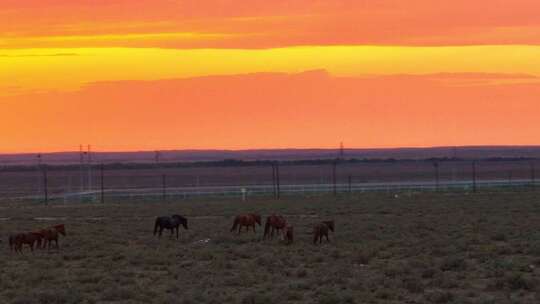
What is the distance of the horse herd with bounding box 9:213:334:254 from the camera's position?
101 feet

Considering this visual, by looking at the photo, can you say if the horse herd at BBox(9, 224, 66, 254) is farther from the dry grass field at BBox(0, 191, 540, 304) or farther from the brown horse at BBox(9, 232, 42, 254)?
the dry grass field at BBox(0, 191, 540, 304)

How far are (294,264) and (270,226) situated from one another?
877 cm

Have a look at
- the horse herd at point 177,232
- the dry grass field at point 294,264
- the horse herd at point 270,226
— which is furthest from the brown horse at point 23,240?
the horse herd at point 270,226

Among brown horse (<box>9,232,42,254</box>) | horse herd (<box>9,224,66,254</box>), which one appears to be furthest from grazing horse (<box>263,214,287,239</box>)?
brown horse (<box>9,232,42,254</box>)

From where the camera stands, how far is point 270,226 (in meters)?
34.3

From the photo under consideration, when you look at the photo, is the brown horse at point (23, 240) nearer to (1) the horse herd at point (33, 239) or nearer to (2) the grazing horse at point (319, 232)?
(1) the horse herd at point (33, 239)

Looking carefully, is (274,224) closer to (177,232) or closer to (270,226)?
(270,226)

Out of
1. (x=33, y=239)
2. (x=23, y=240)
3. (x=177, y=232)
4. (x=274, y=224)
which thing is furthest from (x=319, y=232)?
(x=23, y=240)

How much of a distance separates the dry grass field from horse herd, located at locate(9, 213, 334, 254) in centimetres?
40

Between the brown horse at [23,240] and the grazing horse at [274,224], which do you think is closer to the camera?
the brown horse at [23,240]

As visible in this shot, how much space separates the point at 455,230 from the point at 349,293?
679 inches

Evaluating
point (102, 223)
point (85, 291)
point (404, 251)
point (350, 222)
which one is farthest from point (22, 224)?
point (85, 291)

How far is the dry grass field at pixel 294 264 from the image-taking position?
66.3 ft

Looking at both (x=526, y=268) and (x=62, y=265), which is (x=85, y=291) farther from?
(x=526, y=268)
